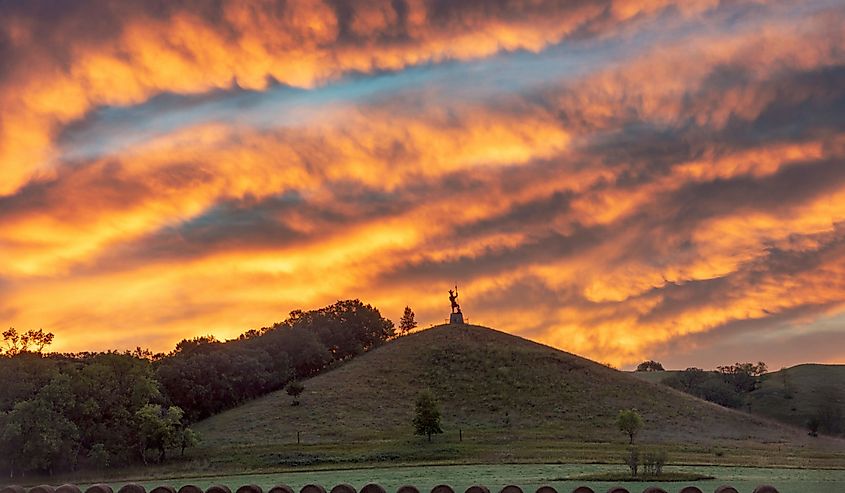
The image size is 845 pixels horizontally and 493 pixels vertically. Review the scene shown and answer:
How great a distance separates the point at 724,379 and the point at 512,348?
166 feet

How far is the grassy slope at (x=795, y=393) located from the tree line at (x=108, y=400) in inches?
2898

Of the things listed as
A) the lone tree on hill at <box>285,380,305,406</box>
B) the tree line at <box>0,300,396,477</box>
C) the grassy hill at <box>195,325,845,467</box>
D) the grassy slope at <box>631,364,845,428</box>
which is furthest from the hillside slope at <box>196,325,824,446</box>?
the grassy slope at <box>631,364,845,428</box>

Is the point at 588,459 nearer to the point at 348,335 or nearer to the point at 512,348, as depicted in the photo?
the point at 512,348

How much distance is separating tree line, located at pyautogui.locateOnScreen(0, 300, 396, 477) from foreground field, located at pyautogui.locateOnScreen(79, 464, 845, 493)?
17220 millimetres

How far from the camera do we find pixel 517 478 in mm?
59250

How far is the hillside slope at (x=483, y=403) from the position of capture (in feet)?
377

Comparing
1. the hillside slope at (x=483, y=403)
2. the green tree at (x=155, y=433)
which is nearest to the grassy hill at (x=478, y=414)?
the hillside slope at (x=483, y=403)

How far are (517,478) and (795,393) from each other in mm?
133381

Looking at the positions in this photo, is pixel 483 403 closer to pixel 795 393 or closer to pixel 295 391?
pixel 295 391

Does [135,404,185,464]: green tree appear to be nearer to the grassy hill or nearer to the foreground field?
the grassy hill

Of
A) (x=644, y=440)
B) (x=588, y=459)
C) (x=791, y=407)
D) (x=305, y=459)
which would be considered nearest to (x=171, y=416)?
(x=305, y=459)

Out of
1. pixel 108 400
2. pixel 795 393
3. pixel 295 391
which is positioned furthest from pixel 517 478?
pixel 795 393

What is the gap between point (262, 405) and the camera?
134 meters

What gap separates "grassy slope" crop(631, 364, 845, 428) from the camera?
16188 centimetres
